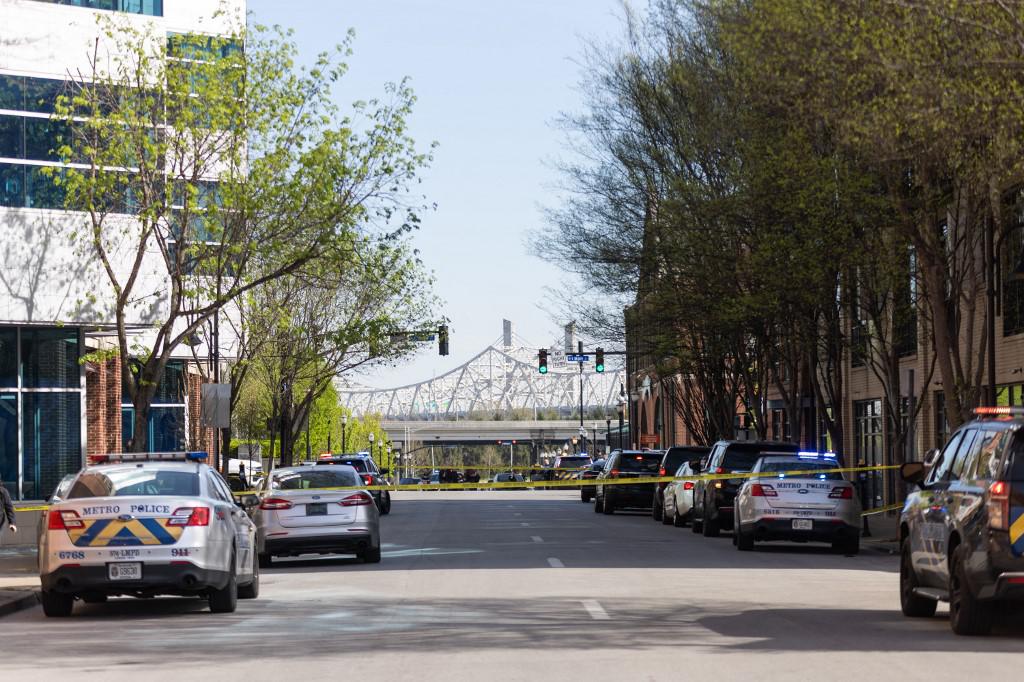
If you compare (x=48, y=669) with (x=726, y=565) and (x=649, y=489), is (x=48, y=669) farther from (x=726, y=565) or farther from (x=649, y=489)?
(x=649, y=489)

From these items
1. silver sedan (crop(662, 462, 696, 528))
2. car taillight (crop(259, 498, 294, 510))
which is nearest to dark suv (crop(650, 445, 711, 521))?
silver sedan (crop(662, 462, 696, 528))

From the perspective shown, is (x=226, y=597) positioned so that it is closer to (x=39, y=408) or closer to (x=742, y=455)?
(x=742, y=455)

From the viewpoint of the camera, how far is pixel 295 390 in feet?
206

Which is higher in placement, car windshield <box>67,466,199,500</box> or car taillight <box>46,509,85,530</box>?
car windshield <box>67,466,199,500</box>

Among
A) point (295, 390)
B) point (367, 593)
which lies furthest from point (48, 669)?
point (295, 390)

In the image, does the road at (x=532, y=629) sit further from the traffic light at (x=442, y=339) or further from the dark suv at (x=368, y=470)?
the traffic light at (x=442, y=339)

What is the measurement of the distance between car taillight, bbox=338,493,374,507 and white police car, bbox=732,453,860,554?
656 centimetres

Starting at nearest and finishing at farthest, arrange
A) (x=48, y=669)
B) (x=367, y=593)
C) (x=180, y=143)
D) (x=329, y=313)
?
1. (x=48, y=669)
2. (x=367, y=593)
3. (x=180, y=143)
4. (x=329, y=313)

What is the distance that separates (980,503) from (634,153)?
27.0m

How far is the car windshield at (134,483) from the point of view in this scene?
53.7 ft

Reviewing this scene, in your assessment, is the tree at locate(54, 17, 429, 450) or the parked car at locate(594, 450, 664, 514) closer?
the tree at locate(54, 17, 429, 450)

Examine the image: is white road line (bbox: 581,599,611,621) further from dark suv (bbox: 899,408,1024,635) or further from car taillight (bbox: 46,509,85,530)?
car taillight (bbox: 46,509,85,530)

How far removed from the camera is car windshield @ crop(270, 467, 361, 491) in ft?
78.6

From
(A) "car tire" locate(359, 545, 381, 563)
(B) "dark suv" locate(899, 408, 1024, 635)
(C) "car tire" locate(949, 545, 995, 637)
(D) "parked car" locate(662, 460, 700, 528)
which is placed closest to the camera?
(B) "dark suv" locate(899, 408, 1024, 635)
